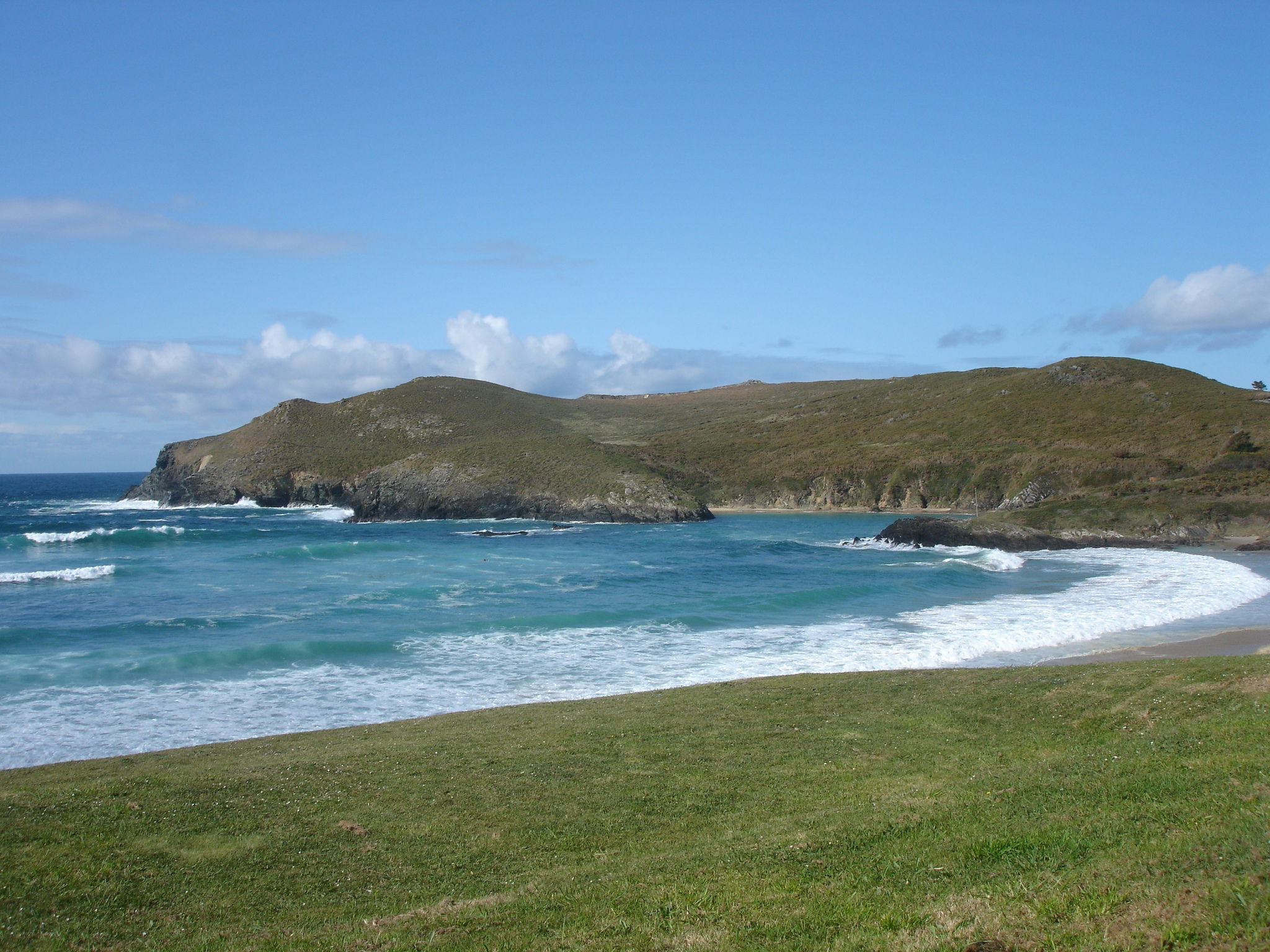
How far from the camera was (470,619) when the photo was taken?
34.4 m

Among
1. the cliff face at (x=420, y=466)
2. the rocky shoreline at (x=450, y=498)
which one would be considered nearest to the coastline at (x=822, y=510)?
the rocky shoreline at (x=450, y=498)

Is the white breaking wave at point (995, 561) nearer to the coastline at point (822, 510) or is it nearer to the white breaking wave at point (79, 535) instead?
the coastline at point (822, 510)

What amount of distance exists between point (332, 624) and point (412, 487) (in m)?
68.8

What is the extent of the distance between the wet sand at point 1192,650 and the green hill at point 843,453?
38.1 metres

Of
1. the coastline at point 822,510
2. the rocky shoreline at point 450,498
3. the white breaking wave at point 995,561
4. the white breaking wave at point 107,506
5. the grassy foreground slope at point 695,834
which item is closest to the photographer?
the grassy foreground slope at point 695,834

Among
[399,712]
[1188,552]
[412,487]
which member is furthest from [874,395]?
[399,712]

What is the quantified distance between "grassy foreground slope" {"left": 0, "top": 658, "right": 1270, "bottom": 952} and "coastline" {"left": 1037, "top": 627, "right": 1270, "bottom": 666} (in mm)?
7815

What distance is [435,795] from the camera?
12797 millimetres

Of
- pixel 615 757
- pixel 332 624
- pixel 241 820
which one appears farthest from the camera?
pixel 332 624

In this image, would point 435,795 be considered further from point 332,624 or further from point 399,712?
point 332,624

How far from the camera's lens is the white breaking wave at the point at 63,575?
4431 cm

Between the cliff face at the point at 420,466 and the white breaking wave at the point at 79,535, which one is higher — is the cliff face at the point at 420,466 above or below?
above

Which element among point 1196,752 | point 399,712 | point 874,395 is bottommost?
point 399,712

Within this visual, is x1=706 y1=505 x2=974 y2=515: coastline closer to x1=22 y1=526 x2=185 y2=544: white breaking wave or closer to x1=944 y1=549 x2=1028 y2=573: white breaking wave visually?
x1=944 y1=549 x2=1028 y2=573: white breaking wave
